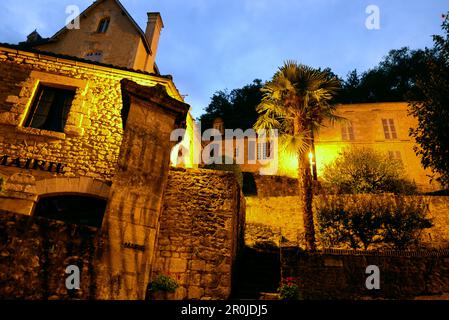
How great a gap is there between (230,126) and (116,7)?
16.7 meters

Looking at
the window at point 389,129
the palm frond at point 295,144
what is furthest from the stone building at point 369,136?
the palm frond at point 295,144

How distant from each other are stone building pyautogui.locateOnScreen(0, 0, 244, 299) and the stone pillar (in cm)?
2

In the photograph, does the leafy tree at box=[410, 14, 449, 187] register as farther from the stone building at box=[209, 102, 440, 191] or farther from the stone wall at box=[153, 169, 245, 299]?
the stone building at box=[209, 102, 440, 191]

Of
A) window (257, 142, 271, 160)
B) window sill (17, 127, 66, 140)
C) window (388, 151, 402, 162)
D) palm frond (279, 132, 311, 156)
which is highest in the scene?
window (257, 142, 271, 160)

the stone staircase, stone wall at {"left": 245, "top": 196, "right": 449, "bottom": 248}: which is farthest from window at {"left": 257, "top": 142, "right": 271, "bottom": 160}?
the stone staircase

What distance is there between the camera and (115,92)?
8.91 m

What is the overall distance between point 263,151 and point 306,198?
16.4 meters

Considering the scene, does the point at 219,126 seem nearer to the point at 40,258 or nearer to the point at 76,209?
the point at 76,209

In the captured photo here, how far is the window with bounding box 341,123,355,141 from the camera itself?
2183 cm

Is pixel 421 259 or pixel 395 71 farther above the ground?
pixel 395 71

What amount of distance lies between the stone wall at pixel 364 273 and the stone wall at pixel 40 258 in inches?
171

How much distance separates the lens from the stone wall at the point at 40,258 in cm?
364

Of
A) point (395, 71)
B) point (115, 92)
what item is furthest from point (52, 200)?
point (395, 71)

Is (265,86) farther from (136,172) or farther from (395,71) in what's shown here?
(395,71)
